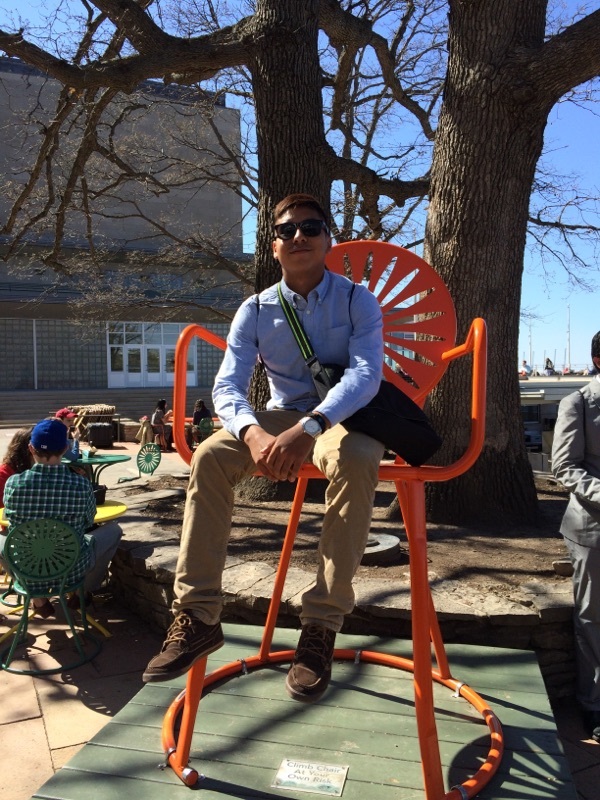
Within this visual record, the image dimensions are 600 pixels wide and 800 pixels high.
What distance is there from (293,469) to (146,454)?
698 centimetres

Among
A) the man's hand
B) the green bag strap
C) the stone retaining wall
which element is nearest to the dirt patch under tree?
the stone retaining wall

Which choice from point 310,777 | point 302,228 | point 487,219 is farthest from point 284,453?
point 487,219

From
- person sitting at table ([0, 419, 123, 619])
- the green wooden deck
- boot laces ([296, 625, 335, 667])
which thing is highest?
person sitting at table ([0, 419, 123, 619])

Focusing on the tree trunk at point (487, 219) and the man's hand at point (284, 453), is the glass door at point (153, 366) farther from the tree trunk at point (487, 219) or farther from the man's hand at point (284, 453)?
the man's hand at point (284, 453)

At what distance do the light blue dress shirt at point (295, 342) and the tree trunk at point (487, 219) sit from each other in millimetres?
2710

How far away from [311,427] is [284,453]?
11 centimetres

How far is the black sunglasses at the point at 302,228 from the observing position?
250 centimetres

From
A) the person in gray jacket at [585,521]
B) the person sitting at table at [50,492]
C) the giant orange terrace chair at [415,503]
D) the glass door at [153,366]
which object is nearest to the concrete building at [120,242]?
the glass door at [153,366]

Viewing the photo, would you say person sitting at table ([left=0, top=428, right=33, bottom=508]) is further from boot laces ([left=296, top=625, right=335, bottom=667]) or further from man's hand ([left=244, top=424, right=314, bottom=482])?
boot laces ([left=296, top=625, right=335, bottom=667])

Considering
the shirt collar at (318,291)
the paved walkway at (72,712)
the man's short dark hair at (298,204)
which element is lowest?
the paved walkway at (72,712)

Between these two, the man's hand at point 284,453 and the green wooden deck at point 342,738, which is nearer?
the man's hand at point 284,453

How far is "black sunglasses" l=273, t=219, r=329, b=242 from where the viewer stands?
8.21 feet

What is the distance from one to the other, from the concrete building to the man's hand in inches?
240

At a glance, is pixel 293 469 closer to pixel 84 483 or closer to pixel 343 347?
pixel 343 347
